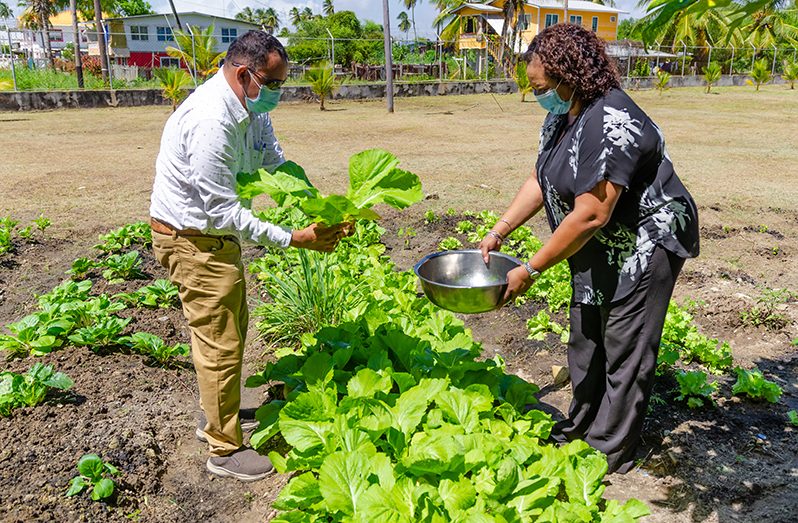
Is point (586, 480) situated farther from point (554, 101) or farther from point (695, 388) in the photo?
point (554, 101)

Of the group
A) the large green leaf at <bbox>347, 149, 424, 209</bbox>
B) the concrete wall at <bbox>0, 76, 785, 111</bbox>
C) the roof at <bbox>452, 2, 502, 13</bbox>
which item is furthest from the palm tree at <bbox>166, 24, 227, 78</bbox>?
the roof at <bbox>452, 2, 502, 13</bbox>

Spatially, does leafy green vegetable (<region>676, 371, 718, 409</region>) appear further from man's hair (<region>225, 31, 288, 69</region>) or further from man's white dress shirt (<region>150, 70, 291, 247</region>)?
man's hair (<region>225, 31, 288, 69</region>)

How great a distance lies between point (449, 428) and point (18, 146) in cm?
1267

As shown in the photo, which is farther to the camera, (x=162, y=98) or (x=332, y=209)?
(x=162, y=98)

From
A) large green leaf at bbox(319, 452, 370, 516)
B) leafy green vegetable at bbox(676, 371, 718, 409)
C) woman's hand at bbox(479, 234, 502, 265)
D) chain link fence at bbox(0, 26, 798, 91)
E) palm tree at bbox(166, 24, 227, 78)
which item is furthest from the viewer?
chain link fence at bbox(0, 26, 798, 91)

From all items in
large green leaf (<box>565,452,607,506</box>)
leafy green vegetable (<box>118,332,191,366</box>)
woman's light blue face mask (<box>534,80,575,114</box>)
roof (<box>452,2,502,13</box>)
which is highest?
roof (<box>452,2,502,13</box>)

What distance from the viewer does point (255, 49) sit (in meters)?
2.70

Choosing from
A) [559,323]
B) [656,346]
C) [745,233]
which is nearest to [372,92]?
[745,233]

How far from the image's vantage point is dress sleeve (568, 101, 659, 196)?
2.53 metres

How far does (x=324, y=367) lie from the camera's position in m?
3.18

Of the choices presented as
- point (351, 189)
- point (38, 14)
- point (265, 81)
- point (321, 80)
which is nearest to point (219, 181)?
point (265, 81)

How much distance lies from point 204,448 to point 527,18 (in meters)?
49.1

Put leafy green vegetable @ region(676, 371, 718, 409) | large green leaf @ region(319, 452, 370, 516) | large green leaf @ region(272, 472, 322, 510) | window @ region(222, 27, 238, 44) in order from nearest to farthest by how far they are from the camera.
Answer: large green leaf @ region(319, 452, 370, 516), large green leaf @ region(272, 472, 322, 510), leafy green vegetable @ region(676, 371, 718, 409), window @ region(222, 27, 238, 44)

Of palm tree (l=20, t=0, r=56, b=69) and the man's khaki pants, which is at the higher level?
palm tree (l=20, t=0, r=56, b=69)
